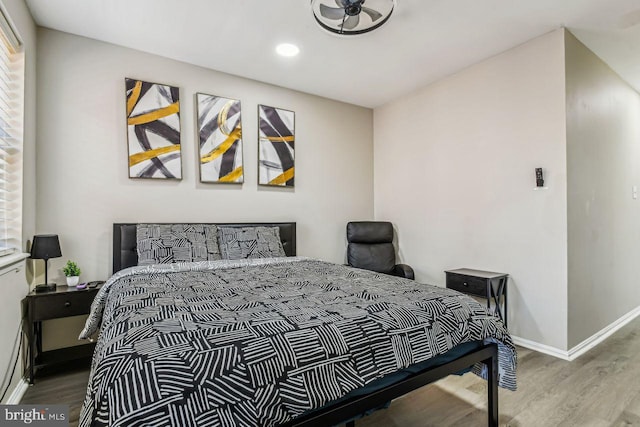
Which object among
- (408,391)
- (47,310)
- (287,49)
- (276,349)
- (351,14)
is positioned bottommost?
(408,391)

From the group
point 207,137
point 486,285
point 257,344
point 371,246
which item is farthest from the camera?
point 371,246

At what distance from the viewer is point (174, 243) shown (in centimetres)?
286

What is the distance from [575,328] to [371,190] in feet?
8.87

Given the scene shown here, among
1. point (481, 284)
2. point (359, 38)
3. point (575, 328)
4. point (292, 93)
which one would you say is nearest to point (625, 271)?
point (575, 328)

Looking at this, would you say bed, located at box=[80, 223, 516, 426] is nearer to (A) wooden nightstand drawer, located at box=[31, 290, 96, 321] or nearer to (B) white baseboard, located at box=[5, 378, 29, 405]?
(A) wooden nightstand drawer, located at box=[31, 290, 96, 321]

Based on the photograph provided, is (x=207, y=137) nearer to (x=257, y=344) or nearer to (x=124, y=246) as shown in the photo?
(x=124, y=246)

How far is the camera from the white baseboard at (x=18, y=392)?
2.05 m

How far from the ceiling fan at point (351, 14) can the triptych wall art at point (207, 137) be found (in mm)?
1527

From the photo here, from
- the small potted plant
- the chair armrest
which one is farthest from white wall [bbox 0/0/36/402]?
the chair armrest

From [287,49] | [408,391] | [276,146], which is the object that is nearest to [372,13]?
[287,49]

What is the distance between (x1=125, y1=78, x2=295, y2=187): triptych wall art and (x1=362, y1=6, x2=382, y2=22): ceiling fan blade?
1.72 meters

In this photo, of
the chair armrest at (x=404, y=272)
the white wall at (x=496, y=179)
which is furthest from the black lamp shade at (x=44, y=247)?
the white wall at (x=496, y=179)

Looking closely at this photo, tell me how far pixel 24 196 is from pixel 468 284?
362cm

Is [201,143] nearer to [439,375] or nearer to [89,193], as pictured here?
[89,193]
